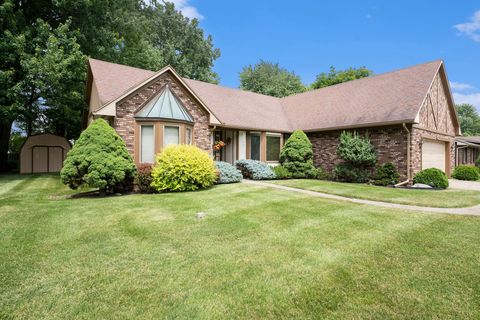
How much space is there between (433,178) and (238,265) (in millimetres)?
12717

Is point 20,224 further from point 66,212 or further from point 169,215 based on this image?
point 169,215

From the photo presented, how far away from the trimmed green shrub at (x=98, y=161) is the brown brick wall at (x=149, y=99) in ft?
3.39

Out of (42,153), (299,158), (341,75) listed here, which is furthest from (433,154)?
(42,153)

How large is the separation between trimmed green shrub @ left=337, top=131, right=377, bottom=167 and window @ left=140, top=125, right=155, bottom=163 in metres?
10.3

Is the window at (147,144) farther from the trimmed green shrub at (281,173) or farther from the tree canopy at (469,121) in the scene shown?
the tree canopy at (469,121)

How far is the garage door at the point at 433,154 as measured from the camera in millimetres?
14913

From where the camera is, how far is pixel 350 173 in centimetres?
1466

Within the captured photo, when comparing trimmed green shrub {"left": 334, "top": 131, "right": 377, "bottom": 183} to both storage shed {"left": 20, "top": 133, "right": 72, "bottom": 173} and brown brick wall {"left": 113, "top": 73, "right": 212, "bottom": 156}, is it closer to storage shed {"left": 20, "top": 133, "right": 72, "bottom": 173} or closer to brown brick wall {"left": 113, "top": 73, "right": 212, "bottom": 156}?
brown brick wall {"left": 113, "top": 73, "right": 212, "bottom": 156}

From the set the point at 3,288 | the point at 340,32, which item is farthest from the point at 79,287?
the point at 340,32

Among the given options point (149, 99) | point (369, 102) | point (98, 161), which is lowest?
point (98, 161)

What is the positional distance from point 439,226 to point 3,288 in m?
7.81

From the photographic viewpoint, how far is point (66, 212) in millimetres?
6855

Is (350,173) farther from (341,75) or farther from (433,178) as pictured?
(341,75)

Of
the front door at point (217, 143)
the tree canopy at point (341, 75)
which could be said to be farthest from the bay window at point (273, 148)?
the tree canopy at point (341, 75)
